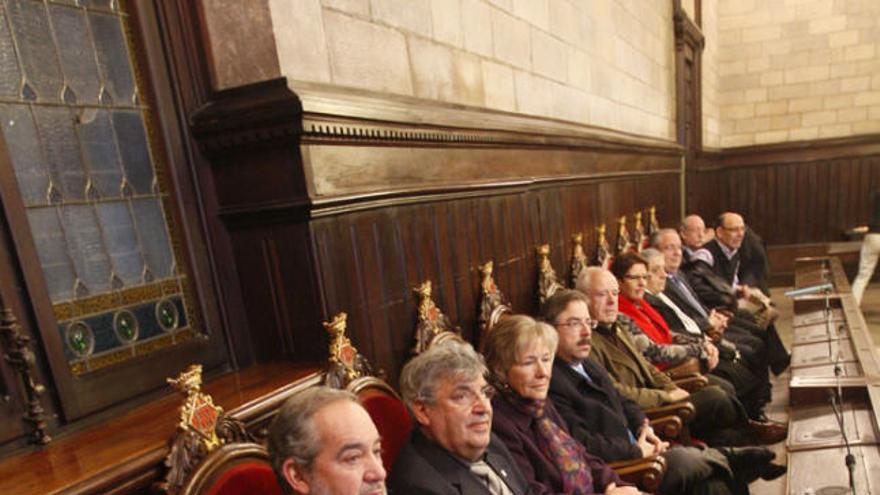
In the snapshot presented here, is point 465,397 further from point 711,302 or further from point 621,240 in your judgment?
point 711,302

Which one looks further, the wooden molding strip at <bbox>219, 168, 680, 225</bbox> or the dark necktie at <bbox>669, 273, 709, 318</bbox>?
the dark necktie at <bbox>669, 273, 709, 318</bbox>

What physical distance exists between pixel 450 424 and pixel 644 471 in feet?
3.26

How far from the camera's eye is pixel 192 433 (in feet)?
4.05

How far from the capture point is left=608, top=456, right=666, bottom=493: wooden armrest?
207 centimetres

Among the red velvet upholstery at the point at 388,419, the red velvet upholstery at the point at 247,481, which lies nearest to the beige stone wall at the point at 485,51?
the red velvet upholstery at the point at 388,419

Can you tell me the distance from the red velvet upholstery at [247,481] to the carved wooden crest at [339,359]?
413mm

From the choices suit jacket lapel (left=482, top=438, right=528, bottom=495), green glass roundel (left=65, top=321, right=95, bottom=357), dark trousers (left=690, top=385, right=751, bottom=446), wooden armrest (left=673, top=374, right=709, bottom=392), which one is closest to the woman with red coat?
wooden armrest (left=673, top=374, right=709, bottom=392)

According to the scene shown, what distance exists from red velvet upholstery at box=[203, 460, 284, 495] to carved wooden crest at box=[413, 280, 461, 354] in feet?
2.86

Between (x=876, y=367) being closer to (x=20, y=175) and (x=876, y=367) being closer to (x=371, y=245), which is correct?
(x=371, y=245)

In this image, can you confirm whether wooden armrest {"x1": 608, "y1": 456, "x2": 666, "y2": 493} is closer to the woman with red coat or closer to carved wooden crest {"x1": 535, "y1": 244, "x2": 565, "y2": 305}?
the woman with red coat

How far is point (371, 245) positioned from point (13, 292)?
40.8 inches

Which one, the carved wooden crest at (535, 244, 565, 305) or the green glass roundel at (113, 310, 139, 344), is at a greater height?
the green glass roundel at (113, 310, 139, 344)

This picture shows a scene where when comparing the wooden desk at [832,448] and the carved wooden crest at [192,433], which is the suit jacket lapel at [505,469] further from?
the wooden desk at [832,448]

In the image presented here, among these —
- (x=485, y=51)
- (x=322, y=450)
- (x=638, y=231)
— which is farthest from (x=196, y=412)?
(x=638, y=231)
